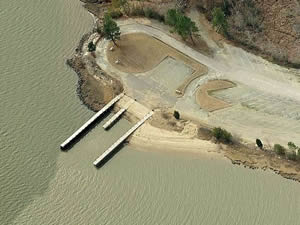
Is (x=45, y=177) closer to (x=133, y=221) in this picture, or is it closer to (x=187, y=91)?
(x=133, y=221)

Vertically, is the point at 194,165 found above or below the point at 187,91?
below

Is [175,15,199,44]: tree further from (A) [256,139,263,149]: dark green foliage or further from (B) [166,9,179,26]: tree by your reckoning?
(A) [256,139,263,149]: dark green foliage

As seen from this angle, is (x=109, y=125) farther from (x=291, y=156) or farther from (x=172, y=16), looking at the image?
(x=291, y=156)

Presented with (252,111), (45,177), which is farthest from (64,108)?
(252,111)

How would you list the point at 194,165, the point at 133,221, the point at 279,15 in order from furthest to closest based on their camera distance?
the point at 279,15 < the point at 194,165 < the point at 133,221

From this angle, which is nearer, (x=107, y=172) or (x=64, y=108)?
(x=107, y=172)

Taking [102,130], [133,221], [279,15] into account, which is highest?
[279,15]

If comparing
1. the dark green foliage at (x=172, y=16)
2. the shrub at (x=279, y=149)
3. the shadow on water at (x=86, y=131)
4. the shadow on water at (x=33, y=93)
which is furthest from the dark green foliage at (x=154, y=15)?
the shrub at (x=279, y=149)

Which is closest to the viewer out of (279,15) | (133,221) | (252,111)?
(133,221)
